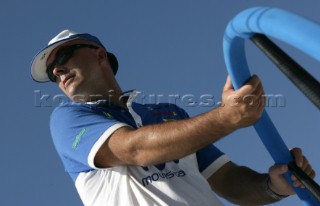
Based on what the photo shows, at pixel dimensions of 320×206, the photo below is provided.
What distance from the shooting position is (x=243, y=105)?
3.12 metres

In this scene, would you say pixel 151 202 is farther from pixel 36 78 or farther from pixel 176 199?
pixel 36 78

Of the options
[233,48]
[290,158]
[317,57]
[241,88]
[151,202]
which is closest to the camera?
[317,57]

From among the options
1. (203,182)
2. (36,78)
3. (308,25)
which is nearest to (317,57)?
(308,25)

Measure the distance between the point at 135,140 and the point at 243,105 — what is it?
0.89 meters

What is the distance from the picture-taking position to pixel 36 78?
5.54 meters

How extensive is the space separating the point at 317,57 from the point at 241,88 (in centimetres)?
76

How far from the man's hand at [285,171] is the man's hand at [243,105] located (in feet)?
4.48

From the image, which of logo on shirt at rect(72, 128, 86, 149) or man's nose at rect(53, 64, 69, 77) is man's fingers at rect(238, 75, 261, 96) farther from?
man's nose at rect(53, 64, 69, 77)

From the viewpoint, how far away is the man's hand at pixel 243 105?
3125mm

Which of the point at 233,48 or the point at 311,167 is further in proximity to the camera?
the point at 311,167

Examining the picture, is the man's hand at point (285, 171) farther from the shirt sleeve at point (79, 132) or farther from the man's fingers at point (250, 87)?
the shirt sleeve at point (79, 132)

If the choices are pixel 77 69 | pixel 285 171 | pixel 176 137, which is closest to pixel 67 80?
pixel 77 69

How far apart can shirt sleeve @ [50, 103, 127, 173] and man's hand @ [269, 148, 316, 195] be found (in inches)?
59.2

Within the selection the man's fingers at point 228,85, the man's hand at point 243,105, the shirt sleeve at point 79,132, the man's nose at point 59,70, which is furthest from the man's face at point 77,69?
the man's hand at point 243,105
